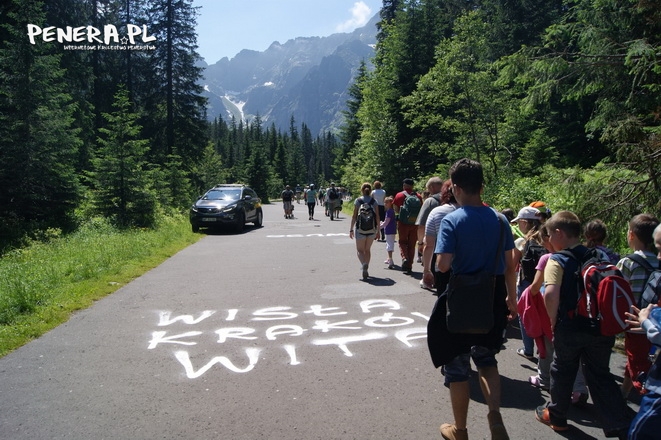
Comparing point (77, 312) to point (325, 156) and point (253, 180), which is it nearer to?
point (253, 180)

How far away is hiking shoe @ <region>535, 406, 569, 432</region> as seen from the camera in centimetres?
352

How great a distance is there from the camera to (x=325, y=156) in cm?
17162

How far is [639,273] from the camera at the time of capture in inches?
143

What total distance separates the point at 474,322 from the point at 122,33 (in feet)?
131

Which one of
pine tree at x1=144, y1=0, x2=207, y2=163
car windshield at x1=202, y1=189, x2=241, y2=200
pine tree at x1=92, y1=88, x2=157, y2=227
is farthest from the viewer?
pine tree at x1=144, y1=0, x2=207, y2=163

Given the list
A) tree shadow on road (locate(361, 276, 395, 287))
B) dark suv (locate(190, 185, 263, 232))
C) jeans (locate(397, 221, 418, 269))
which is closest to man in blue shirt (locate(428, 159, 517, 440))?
tree shadow on road (locate(361, 276, 395, 287))

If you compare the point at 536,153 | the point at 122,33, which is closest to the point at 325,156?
the point at 122,33

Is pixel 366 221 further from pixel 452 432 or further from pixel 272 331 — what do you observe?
pixel 452 432

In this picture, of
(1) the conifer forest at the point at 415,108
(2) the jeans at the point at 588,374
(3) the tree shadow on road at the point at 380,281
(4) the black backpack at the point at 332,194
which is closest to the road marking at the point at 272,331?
(3) the tree shadow on road at the point at 380,281

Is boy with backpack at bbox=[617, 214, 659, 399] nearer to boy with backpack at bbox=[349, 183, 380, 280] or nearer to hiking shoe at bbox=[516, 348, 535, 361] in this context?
hiking shoe at bbox=[516, 348, 535, 361]

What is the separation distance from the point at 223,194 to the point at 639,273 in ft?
57.2

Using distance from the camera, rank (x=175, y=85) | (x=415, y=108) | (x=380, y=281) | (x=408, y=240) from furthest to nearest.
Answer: (x=175, y=85) < (x=415, y=108) < (x=408, y=240) < (x=380, y=281)

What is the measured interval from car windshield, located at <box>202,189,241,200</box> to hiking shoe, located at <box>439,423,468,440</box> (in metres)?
16.8

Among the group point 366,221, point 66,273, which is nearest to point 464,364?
point 366,221
